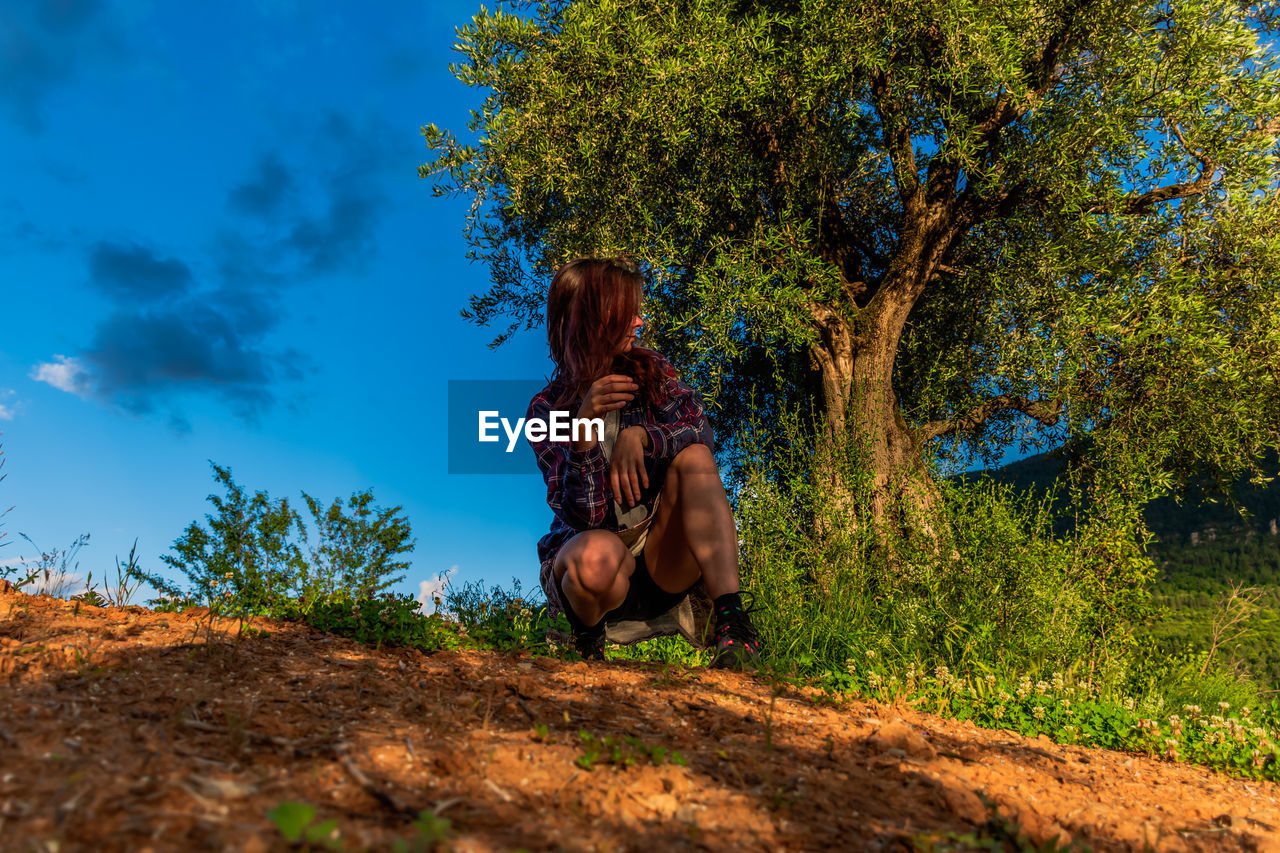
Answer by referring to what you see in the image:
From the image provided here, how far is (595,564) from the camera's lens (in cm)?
432

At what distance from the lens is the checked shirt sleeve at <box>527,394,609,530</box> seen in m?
4.66

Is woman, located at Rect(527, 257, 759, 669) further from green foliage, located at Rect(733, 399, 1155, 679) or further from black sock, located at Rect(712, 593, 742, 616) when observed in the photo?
green foliage, located at Rect(733, 399, 1155, 679)

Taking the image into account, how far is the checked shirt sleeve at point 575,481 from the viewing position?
4.66 m

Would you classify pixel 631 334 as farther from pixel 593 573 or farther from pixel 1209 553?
pixel 1209 553

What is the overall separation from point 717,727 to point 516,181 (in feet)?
23.0

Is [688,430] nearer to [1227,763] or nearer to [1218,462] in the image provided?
[1227,763]

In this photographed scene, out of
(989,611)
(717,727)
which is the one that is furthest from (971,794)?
(989,611)

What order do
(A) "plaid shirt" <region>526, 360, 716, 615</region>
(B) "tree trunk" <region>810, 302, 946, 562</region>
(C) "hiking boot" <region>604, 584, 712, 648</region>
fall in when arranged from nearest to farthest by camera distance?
1. (A) "plaid shirt" <region>526, 360, 716, 615</region>
2. (C) "hiking boot" <region>604, 584, 712, 648</region>
3. (B) "tree trunk" <region>810, 302, 946, 562</region>

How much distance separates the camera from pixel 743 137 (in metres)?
9.32

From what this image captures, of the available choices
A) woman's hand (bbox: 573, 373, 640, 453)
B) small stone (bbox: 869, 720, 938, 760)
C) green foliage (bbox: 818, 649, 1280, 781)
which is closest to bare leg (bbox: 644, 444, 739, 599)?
woman's hand (bbox: 573, 373, 640, 453)

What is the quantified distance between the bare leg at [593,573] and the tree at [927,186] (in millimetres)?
4082

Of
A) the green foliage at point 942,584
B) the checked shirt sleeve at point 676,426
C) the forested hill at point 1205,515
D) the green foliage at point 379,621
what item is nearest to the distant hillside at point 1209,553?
the forested hill at point 1205,515

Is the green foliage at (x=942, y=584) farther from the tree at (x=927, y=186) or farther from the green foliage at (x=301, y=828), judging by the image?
the green foliage at (x=301, y=828)

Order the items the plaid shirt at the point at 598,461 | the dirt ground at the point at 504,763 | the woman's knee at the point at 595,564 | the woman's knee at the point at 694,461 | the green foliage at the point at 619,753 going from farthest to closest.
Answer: the plaid shirt at the point at 598,461 < the woman's knee at the point at 694,461 < the woman's knee at the point at 595,564 < the green foliage at the point at 619,753 < the dirt ground at the point at 504,763
